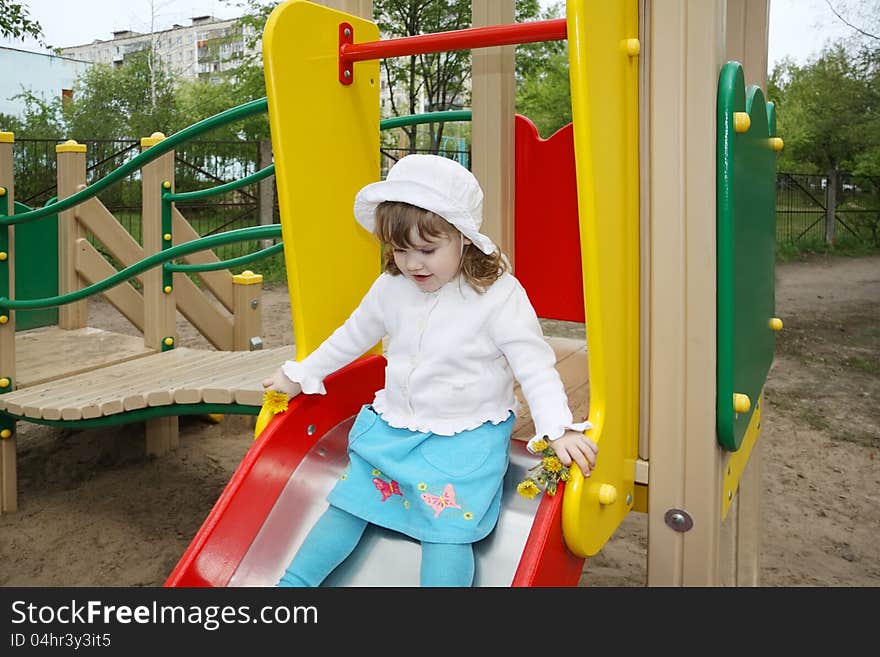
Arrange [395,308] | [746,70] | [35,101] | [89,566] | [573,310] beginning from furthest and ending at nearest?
[35,101]
[89,566]
[573,310]
[746,70]
[395,308]

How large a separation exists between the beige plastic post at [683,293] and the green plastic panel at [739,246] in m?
0.02

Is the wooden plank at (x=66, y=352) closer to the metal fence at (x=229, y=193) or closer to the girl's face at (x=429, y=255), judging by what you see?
the girl's face at (x=429, y=255)

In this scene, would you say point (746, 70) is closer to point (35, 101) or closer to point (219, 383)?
point (219, 383)

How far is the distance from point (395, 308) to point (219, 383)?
4.42 feet

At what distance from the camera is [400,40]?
171 centimetres

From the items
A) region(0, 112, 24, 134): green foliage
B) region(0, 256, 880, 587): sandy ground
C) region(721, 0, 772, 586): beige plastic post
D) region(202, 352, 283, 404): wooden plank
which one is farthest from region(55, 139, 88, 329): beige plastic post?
region(0, 112, 24, 134): green foliage

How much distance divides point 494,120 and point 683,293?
1.06 m

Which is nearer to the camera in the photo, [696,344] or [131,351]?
[696,344]

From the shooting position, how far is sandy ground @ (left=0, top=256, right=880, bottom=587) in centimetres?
300

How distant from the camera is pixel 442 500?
1.50 meters

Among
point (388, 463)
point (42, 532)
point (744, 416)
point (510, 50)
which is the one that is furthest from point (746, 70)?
point (42, 532)

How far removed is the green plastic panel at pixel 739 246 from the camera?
149 cm

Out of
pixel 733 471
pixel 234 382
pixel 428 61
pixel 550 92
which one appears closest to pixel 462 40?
pixel 733 471

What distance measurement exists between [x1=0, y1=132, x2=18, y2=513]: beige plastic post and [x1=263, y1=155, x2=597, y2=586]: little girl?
2335 millimetres
